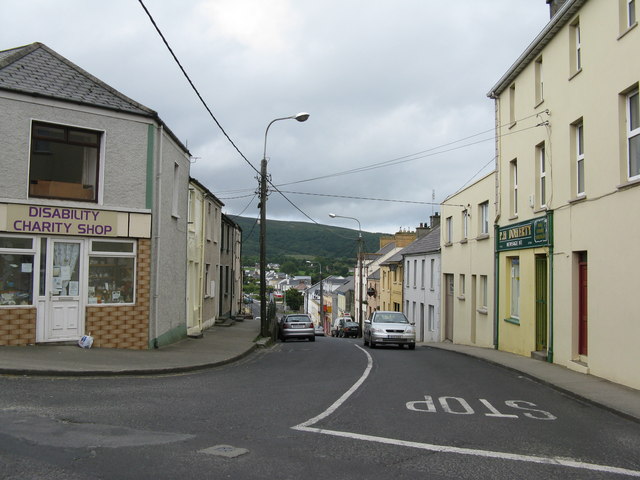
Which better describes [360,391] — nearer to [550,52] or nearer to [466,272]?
[550,52]

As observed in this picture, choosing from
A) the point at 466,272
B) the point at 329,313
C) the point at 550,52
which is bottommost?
the point at 329,313

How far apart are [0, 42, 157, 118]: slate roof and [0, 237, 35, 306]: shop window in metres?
3.43

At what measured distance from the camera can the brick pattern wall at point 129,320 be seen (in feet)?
47.5

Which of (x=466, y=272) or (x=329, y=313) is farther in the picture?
(x=329, y=313)

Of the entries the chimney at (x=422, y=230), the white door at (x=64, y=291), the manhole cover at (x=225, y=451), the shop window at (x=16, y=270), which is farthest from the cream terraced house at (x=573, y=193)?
the chimney at (x=422, y=230)

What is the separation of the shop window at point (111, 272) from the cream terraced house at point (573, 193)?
11.0m

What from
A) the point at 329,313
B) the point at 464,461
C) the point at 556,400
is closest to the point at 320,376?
the point at 556,400

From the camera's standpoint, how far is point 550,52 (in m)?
16.5

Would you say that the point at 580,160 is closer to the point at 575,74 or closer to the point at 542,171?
the point at 575,74

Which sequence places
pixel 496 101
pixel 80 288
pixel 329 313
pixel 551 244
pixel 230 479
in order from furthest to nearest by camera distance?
pixel 329 313
pixel 496 101
pixel 551 244
pixel 80 288
pixel 230 479

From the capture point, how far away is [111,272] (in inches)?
583

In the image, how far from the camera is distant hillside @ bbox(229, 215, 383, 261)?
110 meters

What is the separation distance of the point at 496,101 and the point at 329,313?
A: 70428 millimetres

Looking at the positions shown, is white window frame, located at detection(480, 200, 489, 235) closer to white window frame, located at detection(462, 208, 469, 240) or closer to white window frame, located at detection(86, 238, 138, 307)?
white window frame, located at detection(462, 208, 469, 240)
